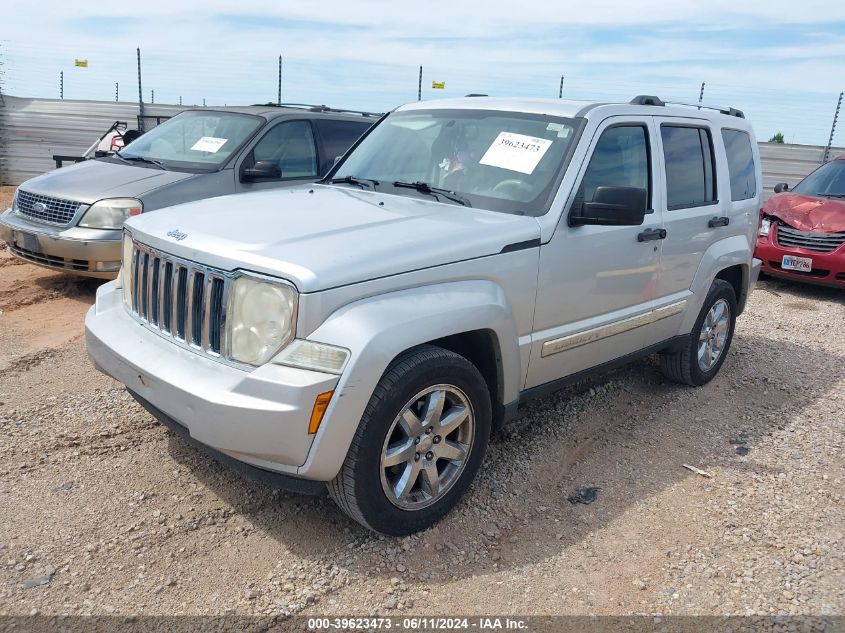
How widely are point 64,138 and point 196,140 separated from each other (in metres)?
10.2

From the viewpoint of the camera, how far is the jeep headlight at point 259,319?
8.84 ft

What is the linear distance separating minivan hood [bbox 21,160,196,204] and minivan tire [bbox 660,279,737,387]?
4455 millimetres

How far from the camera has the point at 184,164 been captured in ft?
22.2

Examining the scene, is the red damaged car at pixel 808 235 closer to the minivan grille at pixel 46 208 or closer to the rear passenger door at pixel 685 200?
the rear passenger door at pixel 685 200

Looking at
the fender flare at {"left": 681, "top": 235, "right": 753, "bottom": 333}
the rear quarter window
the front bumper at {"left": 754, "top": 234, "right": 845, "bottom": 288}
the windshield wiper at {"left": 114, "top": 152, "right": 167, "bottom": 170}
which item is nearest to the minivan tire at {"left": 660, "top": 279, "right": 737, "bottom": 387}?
the fender flare at {"left": 681, "top": 235, "right": 753, "bottom": 333}

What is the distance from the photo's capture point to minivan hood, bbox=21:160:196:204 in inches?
246

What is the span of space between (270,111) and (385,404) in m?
5.17

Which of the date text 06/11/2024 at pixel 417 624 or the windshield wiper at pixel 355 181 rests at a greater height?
the windshield wiper at pixel 355 181

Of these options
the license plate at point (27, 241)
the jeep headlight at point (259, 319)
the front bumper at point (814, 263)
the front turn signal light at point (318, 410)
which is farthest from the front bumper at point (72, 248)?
the front bumper at point (814, 263)

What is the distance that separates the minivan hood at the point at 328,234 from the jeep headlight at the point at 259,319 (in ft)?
0.22

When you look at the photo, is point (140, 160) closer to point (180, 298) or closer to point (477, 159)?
point (477, 159)

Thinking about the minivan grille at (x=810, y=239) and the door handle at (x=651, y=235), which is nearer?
the door handle at (x=651, y=235)

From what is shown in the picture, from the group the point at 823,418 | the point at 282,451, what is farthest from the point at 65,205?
the point at 823,418

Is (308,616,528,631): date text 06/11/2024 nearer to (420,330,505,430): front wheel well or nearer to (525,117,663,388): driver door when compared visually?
(420,330,505,430): front wheel well
